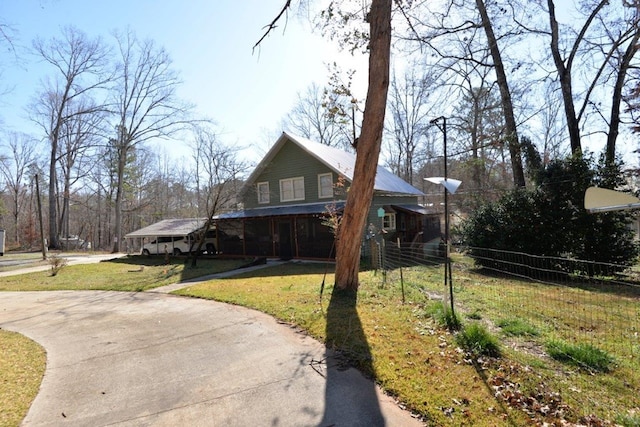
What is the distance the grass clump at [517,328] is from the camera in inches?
198

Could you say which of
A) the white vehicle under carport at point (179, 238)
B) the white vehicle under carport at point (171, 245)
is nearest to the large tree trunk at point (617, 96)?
the white vehicle under carport at point (179, 238)

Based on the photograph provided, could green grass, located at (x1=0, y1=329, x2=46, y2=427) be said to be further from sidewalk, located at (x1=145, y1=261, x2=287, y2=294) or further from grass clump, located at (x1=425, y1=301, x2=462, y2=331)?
grass clump, located at (x1=425, y1=301, x2=462, y2=331)

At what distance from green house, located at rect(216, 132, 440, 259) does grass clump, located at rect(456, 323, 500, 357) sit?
1142 centimetres

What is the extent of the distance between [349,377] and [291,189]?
633 inches

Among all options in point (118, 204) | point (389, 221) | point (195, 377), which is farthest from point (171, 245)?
point (195, 377)

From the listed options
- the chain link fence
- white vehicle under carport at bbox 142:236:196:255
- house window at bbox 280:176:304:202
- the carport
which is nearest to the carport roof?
the carport

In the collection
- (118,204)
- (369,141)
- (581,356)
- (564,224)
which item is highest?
(118,204)

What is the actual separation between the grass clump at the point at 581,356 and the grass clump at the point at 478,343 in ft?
2.22

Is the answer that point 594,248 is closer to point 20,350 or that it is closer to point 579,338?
point 579,338

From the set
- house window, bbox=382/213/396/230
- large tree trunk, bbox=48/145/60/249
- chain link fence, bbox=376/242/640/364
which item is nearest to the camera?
chain link fence, bbox=376/242/640/364

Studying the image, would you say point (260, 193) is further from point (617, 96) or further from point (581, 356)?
point (617, 96)

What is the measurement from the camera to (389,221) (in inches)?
739

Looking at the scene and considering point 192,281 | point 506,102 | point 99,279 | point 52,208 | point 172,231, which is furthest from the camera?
point 52,208

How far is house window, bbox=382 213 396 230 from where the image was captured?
18.3 meters
